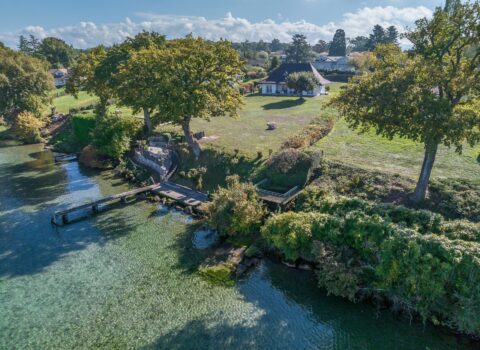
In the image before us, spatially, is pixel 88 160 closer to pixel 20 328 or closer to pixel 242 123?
pixel 242 123

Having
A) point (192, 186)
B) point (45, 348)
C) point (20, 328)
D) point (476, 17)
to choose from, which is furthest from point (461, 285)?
point (192, 186)

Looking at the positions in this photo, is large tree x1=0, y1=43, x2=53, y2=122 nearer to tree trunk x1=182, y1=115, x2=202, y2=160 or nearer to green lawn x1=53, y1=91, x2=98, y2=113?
green lawn x1=53, y1=91, x2=98, y2=113

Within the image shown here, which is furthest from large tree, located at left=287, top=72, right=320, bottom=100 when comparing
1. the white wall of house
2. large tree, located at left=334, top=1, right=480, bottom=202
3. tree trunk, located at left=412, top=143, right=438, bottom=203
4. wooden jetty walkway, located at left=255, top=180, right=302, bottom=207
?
tree trunk, located at left=412, top=143, right=438, bottom=203

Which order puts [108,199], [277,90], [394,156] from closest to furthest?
[108,199] → [394,156] → [277,90]

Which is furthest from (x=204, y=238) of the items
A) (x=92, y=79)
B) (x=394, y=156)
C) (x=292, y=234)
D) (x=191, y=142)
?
(x=92, y=79)

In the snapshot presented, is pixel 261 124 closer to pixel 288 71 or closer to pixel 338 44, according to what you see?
pixel 288 71

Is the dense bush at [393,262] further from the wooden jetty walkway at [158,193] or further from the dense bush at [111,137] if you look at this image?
the dense bush at [111,137]
